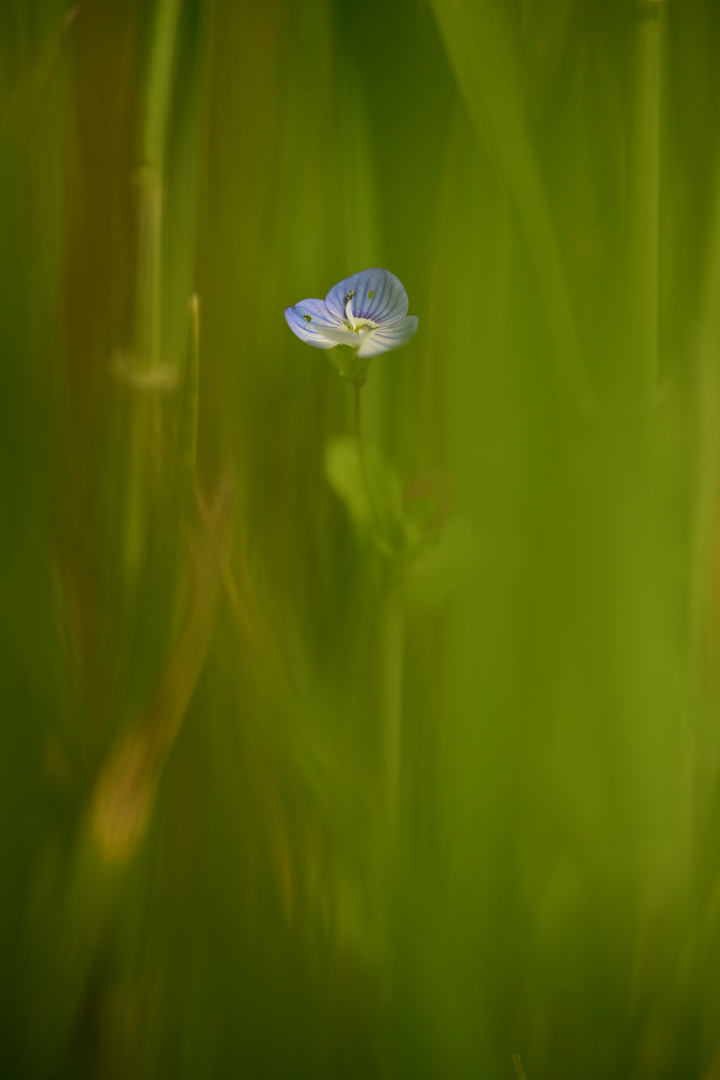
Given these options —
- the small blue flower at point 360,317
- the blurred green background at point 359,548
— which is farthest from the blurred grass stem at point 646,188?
the small blue flower at point 360,317

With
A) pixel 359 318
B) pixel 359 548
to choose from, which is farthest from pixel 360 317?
pixel 359 548

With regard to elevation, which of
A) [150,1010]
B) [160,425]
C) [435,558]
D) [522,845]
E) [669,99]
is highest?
[669,99]

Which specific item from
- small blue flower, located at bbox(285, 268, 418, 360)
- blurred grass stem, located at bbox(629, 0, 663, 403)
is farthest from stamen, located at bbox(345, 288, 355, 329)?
blurred grass stem, located at bbox(629, 0, 663, 403)

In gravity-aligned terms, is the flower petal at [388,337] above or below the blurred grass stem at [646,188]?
below

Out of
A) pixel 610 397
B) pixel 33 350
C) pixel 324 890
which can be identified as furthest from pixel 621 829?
pixel 33 350

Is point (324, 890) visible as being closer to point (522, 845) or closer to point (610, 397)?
point (522, 845)

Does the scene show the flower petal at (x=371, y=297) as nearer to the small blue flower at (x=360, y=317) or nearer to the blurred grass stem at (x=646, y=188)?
the small blue flower at (x=360, y=317)

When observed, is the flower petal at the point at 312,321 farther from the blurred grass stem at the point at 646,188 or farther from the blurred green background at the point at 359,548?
the blurred grass stem at the point at 646,188

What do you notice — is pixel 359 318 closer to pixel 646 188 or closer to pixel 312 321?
pixel 312 321
